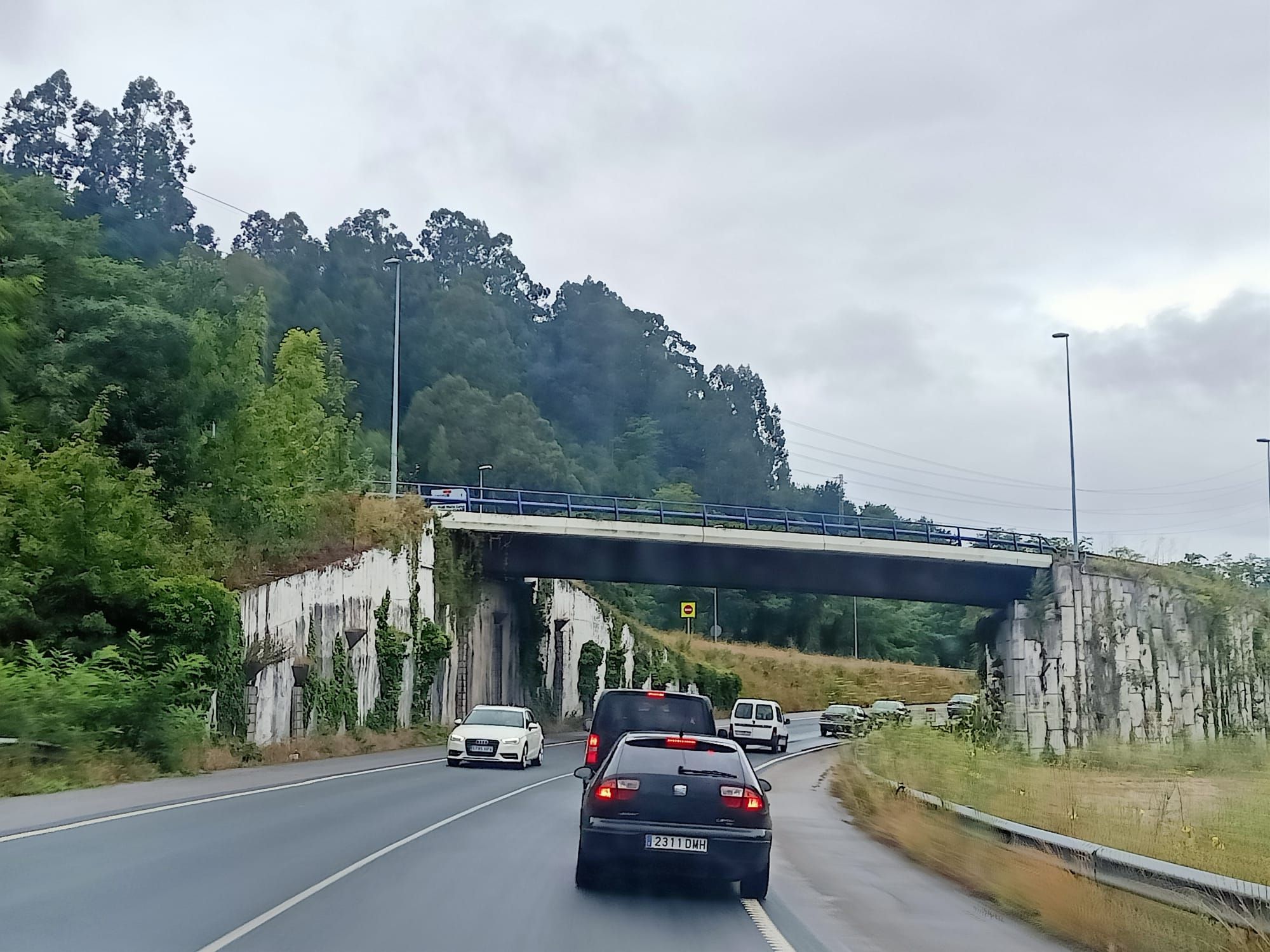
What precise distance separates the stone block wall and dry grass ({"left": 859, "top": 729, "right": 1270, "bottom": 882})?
40.9 ft

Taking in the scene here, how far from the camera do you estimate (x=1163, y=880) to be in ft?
30.3

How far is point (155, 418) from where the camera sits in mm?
39344

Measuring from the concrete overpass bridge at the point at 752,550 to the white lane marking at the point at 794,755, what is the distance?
6.58 m

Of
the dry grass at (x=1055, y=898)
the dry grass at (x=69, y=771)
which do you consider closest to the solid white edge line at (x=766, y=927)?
the dry grass at (x=1055, y=898)

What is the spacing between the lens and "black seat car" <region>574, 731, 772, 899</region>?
11.9m

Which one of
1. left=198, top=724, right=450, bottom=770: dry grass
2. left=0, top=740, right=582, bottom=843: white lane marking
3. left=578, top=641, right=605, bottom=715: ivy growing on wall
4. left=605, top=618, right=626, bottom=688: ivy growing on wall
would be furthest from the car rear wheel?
left=605, top=618, right=626, bottom=688: ivy growing on wall

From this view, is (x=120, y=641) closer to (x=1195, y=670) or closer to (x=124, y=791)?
(x=124, y=791)

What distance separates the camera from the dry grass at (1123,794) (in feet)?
43.1

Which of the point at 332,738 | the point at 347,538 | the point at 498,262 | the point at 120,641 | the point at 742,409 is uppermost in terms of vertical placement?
the point at 498,262

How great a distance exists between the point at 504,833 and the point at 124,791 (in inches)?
298

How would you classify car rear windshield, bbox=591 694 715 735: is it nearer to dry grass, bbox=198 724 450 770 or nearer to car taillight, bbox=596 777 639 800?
car taillight, bbox=596 777 639 800

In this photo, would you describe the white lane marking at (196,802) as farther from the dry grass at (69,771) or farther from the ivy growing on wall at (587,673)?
the ivy growing on wall at (587,673)

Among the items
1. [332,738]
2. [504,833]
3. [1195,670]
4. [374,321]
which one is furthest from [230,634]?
[374,321]

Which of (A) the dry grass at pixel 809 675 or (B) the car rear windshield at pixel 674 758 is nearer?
(B) the car rear windshield at pixel 674 758
